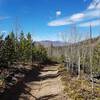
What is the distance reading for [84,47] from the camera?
74.4 metres

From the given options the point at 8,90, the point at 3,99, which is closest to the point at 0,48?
the point at 8,90

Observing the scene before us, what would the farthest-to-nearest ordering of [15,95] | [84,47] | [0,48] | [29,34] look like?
[29,34] → [84,47] → [0,48] → [15,95]

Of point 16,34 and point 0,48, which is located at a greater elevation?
point 16,34

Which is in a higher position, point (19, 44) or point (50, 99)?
point (19, 44)

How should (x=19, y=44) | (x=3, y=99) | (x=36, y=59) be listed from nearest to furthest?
(x=3, y=99), (x=19, y=44), (x=36, y=59)

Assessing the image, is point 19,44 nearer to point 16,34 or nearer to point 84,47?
point 16,34

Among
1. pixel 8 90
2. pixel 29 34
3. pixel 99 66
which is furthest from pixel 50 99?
pixel 29 34

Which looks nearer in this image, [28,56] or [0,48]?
[0,48]

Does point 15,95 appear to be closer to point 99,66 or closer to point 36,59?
point 99,66

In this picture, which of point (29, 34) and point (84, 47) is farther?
point (29, 34)

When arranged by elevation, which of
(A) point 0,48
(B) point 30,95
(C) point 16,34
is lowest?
(B) point 30,95

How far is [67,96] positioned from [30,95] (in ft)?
12.7

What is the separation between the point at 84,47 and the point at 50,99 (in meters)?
53.5

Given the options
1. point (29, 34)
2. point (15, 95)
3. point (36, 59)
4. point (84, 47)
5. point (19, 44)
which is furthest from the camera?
point (36, 59)
